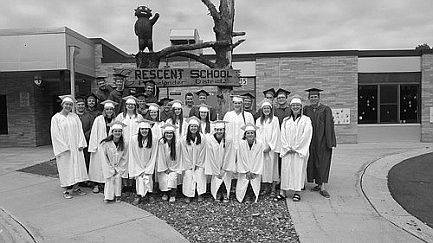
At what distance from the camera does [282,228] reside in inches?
232

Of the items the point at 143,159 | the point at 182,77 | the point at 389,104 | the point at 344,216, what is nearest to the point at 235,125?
the point at 143,159

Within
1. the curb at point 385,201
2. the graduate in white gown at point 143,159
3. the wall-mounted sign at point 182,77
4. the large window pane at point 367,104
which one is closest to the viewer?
the curb at point 385,201

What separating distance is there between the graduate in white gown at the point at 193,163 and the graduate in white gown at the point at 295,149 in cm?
147

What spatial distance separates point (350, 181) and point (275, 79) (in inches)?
371

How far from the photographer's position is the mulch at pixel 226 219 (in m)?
5.61

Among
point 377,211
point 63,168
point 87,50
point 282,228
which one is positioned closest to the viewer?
point 282,228

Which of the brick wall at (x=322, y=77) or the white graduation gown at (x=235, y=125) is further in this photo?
the brick wall at (x=322, y=77)

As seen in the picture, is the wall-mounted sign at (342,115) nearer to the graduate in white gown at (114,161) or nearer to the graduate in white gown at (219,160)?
the graduate in white gown at (219,160)

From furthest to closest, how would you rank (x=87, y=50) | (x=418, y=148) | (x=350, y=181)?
(x=87, y=50) < (x=418, y=148) < (x=350, y=181)

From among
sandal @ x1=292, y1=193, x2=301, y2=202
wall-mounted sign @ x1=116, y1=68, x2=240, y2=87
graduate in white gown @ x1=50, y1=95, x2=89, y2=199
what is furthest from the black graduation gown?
graduate in white gown @ x1=50, y1=95, x2=89, y2=199

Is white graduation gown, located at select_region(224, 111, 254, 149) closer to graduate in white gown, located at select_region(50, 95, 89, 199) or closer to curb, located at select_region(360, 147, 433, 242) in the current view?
curb, located at select_region(360, 147, 433, 242)

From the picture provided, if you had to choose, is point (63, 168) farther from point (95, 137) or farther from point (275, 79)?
point (275, 79)

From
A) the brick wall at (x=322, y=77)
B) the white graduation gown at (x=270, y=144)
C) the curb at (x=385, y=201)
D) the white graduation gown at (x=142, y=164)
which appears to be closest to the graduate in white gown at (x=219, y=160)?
the white graduation gown at (x=270, y=144)

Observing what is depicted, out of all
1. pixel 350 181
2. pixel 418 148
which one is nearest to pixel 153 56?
pixel 350 181
